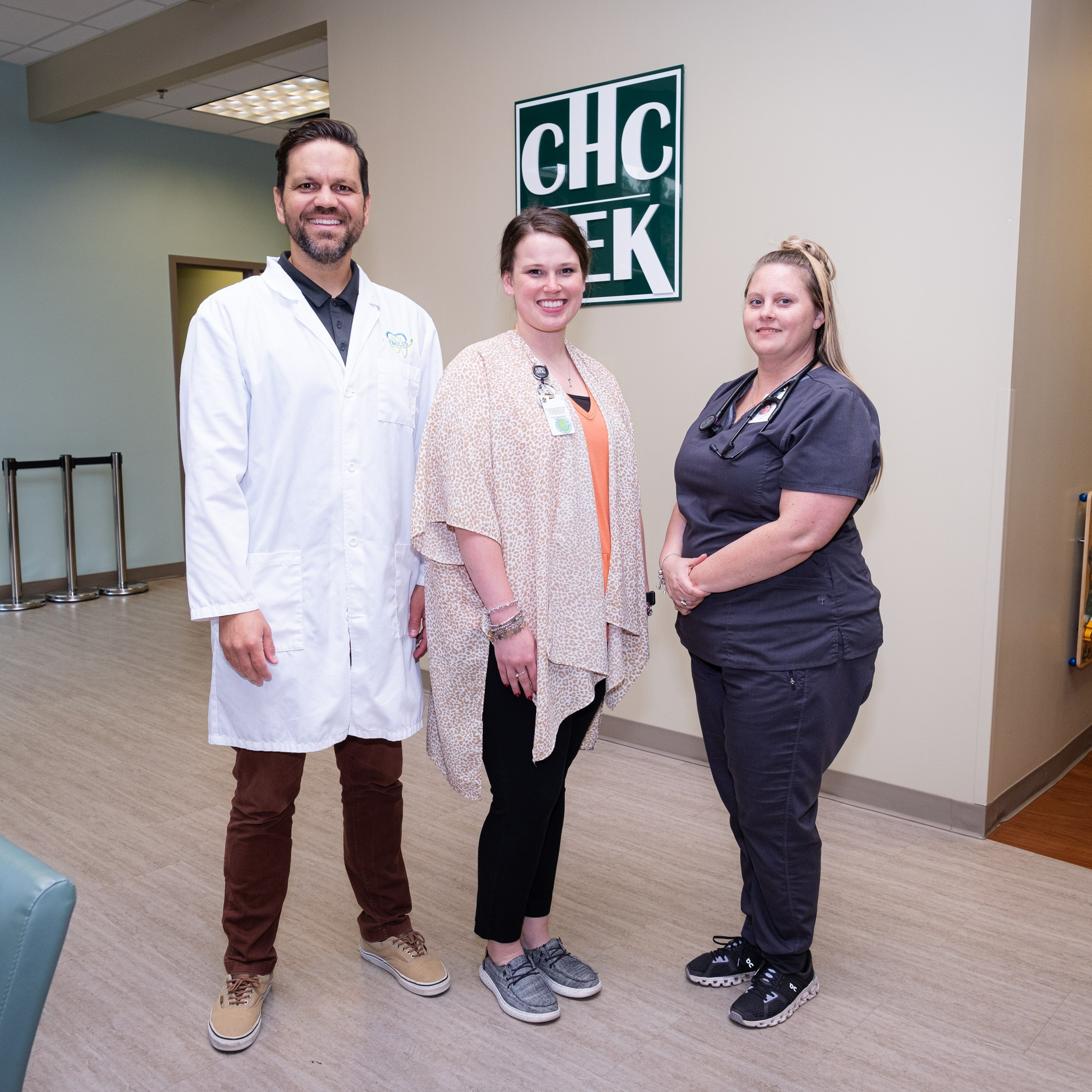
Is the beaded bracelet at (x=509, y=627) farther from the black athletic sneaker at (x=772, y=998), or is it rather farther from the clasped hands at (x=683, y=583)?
the black athletic sneaker at (x=772, y=998)

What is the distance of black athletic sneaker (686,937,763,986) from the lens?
82.8 inches

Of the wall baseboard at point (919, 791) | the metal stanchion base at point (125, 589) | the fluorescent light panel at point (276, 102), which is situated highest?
the fluorescent light panel at point (276, 102)

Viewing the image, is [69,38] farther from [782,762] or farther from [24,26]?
[782,762]

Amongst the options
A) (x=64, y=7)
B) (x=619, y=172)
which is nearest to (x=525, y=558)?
(x=619, y=172)

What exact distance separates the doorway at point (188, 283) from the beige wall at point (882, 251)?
12.3 ft

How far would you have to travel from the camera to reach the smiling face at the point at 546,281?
1811 mm

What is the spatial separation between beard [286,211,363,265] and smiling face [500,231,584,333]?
0.32 meters

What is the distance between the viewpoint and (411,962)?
2.10 m

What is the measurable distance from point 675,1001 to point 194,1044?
94 cm

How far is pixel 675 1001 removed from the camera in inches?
80.6

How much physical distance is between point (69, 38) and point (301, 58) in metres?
1.34

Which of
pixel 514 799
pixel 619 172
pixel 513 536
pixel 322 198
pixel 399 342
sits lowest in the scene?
pixel 514 799

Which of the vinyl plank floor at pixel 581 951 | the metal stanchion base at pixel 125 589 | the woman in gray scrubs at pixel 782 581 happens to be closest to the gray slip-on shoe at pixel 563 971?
the vinyl plank floor at pixel 581 951

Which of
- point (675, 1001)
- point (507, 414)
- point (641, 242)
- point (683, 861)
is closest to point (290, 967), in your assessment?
point (675, 1001)
